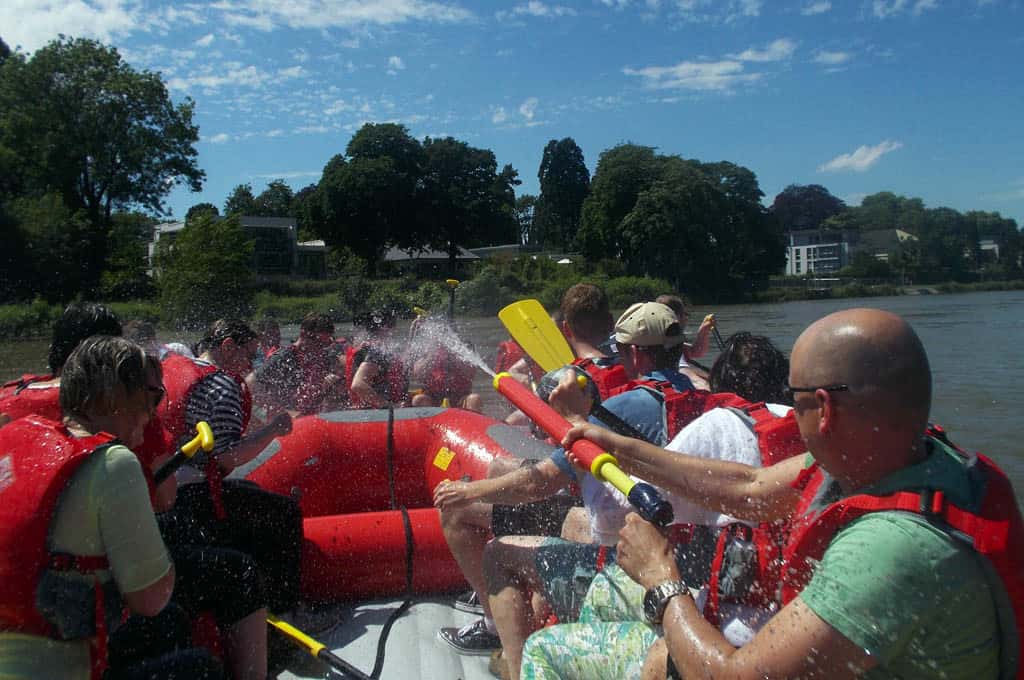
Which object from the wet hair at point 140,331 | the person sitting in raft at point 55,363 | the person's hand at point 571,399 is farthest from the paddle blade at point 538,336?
the wet hair at point 140,331

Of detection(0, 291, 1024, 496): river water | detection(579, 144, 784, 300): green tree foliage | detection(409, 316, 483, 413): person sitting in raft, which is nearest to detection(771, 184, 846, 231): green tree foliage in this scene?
detection(579, 144, 784, 300): green tree foliage

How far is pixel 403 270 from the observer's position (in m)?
53.7

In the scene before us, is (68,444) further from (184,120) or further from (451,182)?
(451,182)

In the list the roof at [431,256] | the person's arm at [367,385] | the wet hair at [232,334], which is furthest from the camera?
the roof at [431,256]

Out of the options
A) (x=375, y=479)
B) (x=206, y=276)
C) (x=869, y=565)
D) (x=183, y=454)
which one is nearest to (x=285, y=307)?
(x=206, y=276)

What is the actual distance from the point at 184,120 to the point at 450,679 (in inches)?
1653

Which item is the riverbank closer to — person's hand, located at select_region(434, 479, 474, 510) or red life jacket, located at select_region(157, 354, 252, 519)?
red life jacket, located at select_region(157, 354, 252, 519)

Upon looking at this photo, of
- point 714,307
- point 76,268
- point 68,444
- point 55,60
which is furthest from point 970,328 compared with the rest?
point 55,60

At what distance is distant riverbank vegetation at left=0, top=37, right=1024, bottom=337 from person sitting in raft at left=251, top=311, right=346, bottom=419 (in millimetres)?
16333

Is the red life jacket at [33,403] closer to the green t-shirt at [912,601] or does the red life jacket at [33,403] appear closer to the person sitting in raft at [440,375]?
the green t-shirt at [912,601]

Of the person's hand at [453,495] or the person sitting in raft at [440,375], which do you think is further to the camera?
the person sitting in raft at [440,375]

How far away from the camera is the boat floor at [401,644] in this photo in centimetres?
296

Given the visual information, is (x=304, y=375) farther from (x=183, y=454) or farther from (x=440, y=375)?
(x=183, y=454)

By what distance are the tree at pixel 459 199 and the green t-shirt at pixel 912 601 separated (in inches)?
1948
